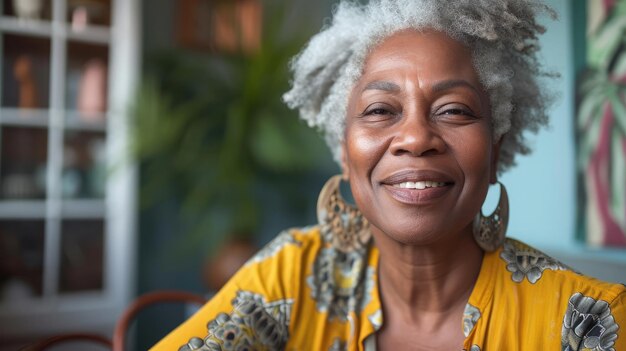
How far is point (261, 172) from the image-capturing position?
126 inches

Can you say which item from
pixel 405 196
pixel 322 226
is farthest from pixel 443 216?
pixel 322 226

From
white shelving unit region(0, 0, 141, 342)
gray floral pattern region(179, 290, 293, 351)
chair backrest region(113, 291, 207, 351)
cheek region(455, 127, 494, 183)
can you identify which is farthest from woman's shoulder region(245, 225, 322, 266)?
white shelving unit region(0, 0, 141, 342)

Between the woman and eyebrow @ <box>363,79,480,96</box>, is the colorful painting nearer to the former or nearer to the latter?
the woman

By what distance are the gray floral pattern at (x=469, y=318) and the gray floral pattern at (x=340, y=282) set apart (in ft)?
0.74

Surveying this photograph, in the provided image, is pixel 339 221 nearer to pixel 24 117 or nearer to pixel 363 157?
pixel 363 157

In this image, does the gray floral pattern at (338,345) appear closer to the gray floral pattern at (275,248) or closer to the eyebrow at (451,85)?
the gray floral pattern at (275,248)

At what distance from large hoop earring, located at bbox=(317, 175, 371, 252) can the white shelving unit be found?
75.7 inches

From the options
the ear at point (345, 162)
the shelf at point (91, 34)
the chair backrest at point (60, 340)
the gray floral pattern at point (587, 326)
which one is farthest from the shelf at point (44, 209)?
the gray floral pattern at point (587, 326)

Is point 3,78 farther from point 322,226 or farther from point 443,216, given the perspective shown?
point 443,216

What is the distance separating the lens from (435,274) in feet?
3.86

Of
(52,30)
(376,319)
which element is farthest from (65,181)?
(376,319)

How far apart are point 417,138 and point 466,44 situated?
222 mm

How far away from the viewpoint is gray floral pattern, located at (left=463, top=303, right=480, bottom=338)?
43.6 inches

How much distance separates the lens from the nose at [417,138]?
1.04m
